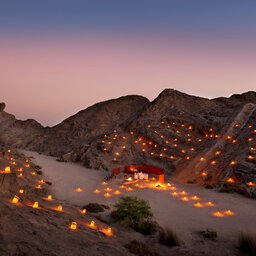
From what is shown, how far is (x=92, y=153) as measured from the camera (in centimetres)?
3303

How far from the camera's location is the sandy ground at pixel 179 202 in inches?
473

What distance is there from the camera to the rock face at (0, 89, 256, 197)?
24.5 meters

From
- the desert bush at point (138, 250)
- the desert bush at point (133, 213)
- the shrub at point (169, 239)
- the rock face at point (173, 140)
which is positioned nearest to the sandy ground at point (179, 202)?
the shrub at point (169, 239)

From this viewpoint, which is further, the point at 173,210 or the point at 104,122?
the point at 104,122

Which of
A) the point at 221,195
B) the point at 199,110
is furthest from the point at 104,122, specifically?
the point at 221,195

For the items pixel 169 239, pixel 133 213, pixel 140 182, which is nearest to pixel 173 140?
pixel 140 182

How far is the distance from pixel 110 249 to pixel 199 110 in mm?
38786

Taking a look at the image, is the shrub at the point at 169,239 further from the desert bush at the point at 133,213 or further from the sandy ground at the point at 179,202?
the desert bush at the point at 133,213

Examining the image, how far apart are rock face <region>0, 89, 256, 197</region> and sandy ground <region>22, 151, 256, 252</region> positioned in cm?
329

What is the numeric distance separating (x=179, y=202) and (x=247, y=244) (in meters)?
8.22

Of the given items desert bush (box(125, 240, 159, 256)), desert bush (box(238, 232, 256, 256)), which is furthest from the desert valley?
desert bush (box(238, 232, 256, 256))

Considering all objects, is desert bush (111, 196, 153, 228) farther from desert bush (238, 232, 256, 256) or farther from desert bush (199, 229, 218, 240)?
desert bush (238, 232, 256, 256)

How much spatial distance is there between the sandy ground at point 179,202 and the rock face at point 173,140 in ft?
10.8

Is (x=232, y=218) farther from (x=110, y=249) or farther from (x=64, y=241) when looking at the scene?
(x=64, y=241)
